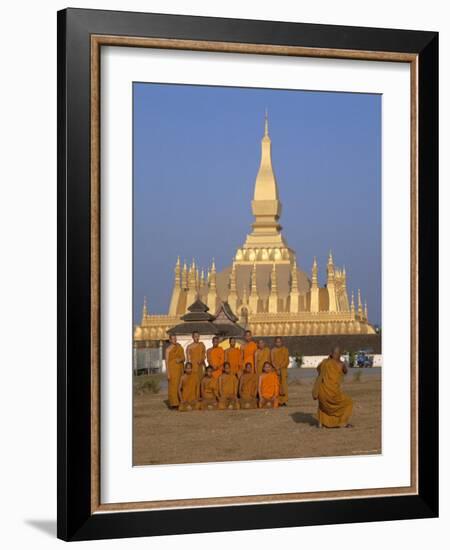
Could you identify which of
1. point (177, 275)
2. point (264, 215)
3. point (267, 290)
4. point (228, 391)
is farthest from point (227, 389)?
point (264, 215)

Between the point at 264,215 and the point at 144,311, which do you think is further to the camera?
the point at 264,215

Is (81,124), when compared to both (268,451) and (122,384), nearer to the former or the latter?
(122,384)

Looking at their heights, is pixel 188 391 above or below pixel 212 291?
below

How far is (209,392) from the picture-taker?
7.43m

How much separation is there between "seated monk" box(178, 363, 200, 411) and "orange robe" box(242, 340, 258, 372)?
31 cm

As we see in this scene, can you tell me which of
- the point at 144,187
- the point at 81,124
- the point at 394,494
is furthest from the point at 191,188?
the point at 394,494

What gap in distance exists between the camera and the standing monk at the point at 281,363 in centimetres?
749

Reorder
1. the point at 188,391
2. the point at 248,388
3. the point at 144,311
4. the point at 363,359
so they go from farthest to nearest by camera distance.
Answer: the point at 363,359 → the point at 248,388 → the point at 188,391 → the point at 144,311

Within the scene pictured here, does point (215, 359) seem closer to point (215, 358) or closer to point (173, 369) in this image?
point (215, 358)

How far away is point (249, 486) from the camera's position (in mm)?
7402

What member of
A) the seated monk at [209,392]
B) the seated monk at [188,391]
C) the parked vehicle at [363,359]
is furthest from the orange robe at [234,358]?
the parked vehicle at [363,359]

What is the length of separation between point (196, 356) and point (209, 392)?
21cm

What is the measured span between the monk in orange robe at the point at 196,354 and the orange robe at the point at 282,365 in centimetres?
40

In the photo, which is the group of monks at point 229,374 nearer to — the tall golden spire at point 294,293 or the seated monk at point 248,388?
the seated monk at point 248,388
